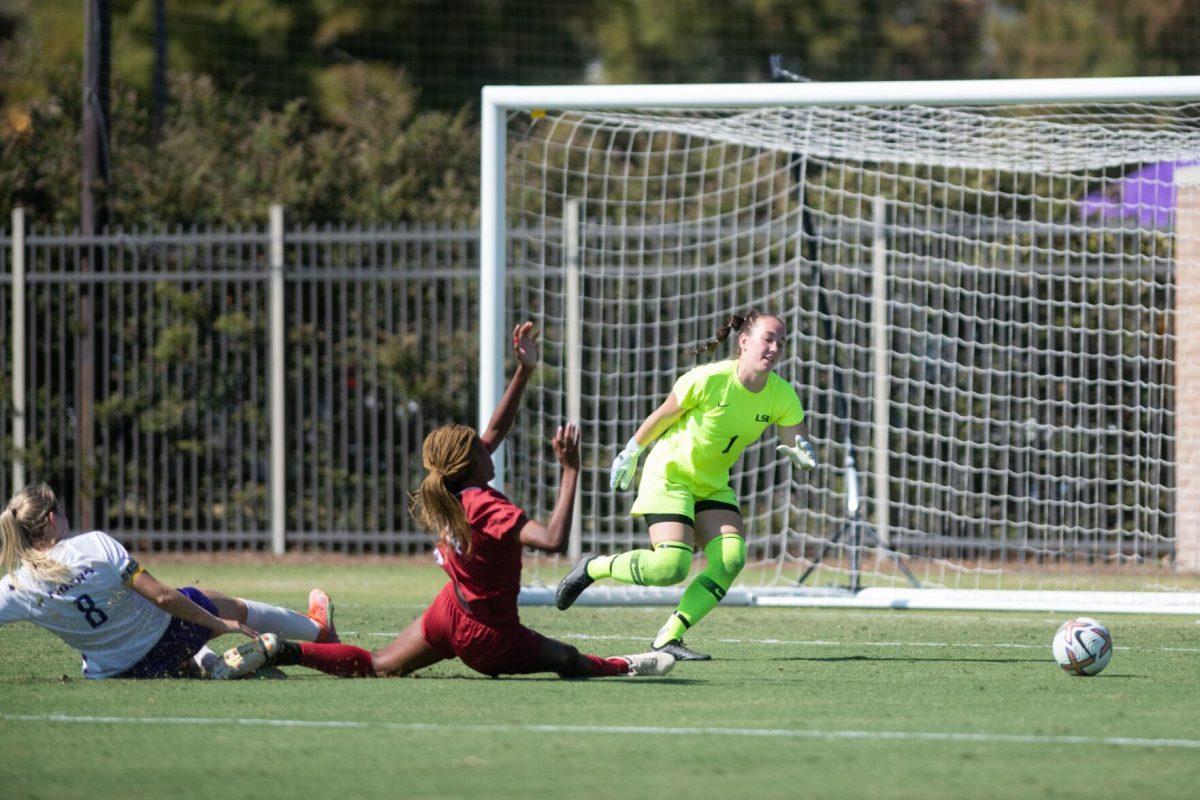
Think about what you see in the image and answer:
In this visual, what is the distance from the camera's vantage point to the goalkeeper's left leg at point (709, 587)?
800 cm

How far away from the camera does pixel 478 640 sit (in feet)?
22.5

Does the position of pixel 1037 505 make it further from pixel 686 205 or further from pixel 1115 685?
pixel 1115 685

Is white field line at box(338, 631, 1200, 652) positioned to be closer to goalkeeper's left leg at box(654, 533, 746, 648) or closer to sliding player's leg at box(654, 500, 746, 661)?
sliding player's leg at box(654, 500, 746, 661)

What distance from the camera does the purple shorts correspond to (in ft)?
23.3

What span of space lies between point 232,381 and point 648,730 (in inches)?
408

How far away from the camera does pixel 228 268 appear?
15320mm

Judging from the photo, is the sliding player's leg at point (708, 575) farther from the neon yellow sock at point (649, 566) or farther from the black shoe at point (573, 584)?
the black shoe at point (573, 584)

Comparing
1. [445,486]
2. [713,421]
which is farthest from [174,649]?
[713,421]

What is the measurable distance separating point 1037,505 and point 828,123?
4.31m

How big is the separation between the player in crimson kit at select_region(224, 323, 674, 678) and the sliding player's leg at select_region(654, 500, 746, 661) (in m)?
0.73

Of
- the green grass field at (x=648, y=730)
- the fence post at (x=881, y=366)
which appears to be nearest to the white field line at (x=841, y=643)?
the green grass field at (x=648, y=730)

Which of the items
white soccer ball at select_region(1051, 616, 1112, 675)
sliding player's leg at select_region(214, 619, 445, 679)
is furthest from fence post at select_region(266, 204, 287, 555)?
white soccer ball at select_region(1051, 616, 1112, 675)

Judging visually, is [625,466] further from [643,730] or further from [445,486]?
[643,730]

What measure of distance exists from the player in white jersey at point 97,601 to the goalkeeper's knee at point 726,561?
231cm
